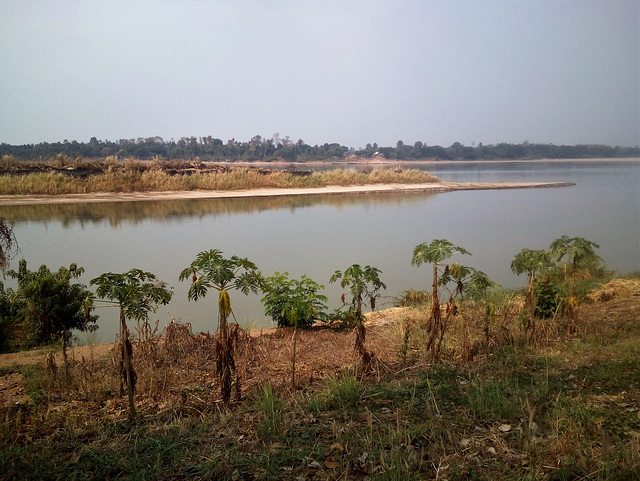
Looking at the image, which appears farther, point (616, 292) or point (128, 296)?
point (616, 292)

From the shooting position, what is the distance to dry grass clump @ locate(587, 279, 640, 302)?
6773 mm

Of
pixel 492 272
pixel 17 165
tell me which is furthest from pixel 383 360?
pixel 17 165

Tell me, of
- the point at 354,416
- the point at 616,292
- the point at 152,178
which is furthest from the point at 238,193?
the point at 354,416

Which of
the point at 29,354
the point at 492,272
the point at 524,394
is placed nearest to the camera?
the point at 524,394

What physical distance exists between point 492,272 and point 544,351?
5936mm

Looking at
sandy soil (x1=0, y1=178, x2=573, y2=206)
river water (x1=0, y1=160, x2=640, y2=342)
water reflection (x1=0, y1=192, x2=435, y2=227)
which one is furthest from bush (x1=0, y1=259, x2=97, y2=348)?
sandy soil (x1=0, y1=178, x2=573, y2=206)

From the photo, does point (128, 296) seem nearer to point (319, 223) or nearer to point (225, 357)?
point (225, 357)

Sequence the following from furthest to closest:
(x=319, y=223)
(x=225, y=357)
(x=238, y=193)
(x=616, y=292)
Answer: (x=238, y=193)
(x=319, y=223)
(x=616, y=292)
(x=225, y=357)

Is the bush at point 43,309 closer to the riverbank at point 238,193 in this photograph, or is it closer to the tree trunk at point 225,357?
the tree trunk at point 225,357

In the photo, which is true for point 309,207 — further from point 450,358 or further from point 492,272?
point 450,358

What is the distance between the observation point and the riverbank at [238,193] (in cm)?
2241

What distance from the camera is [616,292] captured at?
691 centimetres

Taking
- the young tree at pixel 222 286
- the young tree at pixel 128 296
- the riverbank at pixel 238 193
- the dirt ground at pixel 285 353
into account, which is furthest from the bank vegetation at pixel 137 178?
the young tree at pixel 222 286

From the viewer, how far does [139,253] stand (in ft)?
38.3
